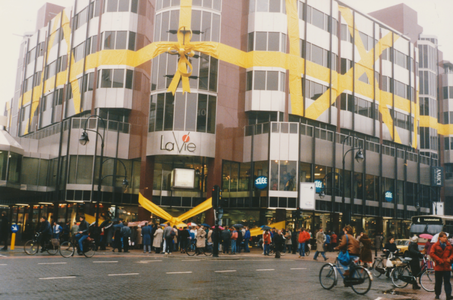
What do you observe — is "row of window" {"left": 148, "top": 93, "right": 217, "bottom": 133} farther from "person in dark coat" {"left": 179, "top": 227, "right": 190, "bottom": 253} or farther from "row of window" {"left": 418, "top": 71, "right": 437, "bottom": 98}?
"row of window" {"left": 418, "top": 71, "right": 437, "bottom": 98}

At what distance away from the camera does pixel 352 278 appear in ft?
44.9

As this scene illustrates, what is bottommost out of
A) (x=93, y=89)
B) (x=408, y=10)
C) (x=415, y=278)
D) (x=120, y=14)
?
(x=415, y=278)

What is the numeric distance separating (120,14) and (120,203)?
16697mm

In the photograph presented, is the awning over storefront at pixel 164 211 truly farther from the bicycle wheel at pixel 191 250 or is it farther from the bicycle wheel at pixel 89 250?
the bicycle wheel at pixel 89 250

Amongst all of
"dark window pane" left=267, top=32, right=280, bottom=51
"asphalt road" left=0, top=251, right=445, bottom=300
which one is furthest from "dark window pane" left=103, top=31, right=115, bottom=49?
"asphalt road" left=0, top=251, right=445, bottom=300

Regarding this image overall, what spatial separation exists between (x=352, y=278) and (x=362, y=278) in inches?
12.6

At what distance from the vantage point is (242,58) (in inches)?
1662

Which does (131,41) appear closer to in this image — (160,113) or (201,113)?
(160,113)

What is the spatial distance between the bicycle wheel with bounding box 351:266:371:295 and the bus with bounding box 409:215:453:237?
76.7 ft

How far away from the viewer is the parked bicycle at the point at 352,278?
13.4 m

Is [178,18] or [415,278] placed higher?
[178,18]

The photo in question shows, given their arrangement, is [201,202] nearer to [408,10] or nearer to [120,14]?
[120,14]

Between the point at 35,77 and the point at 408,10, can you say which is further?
the point at 408,10

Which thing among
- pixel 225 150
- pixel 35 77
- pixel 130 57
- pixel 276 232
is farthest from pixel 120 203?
pixel 35 77
